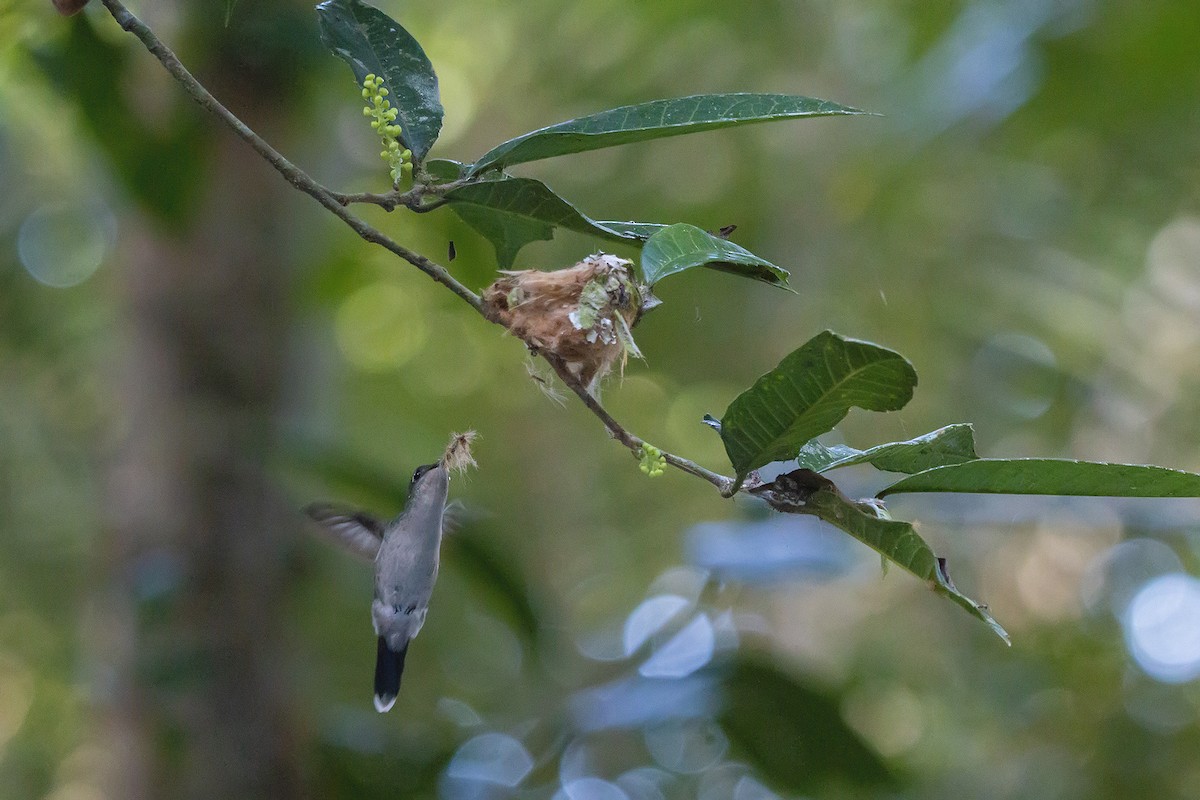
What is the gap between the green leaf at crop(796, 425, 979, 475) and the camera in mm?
973

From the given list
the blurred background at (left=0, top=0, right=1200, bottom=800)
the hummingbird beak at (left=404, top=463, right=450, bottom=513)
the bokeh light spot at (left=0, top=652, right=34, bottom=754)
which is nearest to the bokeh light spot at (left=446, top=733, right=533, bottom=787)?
the blurred background at (left=0, top=0, right=1200, bottom=800)

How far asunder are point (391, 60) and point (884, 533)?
2.19 feet

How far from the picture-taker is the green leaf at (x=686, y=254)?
90 cm

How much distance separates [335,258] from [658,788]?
95.7 inches

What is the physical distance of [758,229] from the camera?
15.8ft

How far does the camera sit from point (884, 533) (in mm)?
940

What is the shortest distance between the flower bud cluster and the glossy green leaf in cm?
49

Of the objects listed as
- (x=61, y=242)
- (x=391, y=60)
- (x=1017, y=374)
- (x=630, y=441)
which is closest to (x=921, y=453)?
(x=630, y=441)

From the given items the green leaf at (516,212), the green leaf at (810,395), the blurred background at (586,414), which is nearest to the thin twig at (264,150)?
the green leaf at (516,212)

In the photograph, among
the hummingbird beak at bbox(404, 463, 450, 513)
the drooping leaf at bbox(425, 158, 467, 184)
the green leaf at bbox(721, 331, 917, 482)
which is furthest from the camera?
the hummingbird beak at bbox(404, 463, 450, 513)

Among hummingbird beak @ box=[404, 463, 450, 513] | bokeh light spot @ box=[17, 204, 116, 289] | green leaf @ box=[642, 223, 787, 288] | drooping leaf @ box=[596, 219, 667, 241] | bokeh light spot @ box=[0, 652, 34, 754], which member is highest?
bokeh light spot @ box=[17, 204, 116, 289]

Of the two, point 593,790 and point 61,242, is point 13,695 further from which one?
point 593,790

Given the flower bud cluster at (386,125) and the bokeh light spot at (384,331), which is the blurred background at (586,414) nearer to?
the bokeh light spot at (384,331)

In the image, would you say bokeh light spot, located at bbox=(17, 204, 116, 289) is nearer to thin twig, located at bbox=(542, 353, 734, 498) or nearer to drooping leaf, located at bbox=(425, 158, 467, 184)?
drooping leaf, located at bbox=(425, 158, 467, 184)
